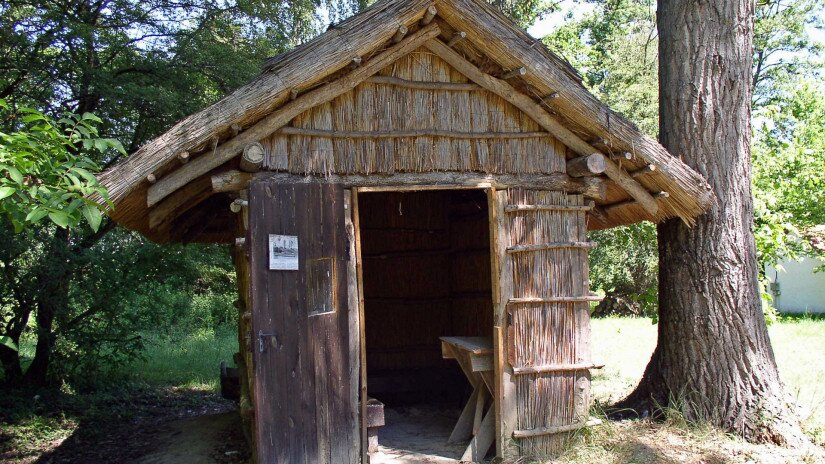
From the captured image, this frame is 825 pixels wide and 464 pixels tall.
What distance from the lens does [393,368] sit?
8594 millimetres

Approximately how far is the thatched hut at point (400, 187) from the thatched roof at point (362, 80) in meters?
0.01

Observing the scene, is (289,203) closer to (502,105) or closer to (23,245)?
(502,105)

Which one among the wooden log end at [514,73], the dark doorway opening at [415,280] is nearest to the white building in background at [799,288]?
the dark doorway opening at [415,280]

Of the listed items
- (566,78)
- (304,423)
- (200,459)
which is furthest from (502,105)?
(200,459)

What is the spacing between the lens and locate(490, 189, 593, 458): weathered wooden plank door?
5316 mm

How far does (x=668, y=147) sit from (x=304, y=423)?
4.15 meters

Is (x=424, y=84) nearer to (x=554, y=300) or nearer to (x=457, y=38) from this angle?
(x=457, y=38)

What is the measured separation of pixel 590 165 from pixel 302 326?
8.58 feet

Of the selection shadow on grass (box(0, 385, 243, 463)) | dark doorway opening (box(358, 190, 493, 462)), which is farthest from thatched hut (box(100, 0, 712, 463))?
dark doorway opening (box(358, 190, 493, 462))

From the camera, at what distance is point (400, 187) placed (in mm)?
5160

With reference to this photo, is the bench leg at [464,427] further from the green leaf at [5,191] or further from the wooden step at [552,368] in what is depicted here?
the green leaf at [5,191]

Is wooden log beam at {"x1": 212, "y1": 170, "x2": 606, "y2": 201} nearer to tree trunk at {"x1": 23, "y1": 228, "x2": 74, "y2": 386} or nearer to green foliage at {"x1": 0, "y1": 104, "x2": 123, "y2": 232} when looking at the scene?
green foliage at {"x1": 0, "y1": 104, "x2": 123, "y2": 232}

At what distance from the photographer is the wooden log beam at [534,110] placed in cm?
531

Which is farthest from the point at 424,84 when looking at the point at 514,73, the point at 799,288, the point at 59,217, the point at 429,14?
the point at 799,288
